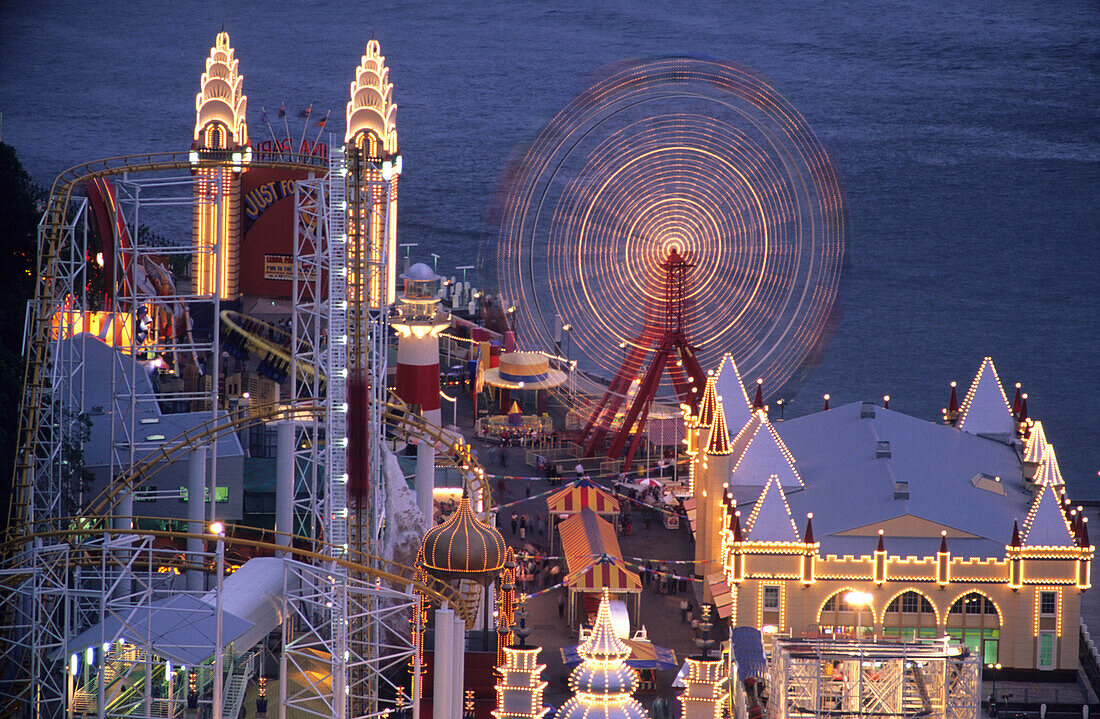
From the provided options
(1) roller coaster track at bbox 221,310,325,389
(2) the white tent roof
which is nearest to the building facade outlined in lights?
(2) the white tent roof

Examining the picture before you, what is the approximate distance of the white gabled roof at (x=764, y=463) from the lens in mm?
69750

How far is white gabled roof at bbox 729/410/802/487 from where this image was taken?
69.8 metres

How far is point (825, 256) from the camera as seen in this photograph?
17162cm

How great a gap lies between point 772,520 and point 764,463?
7.36 m

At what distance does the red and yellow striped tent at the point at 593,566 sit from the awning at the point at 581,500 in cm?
298

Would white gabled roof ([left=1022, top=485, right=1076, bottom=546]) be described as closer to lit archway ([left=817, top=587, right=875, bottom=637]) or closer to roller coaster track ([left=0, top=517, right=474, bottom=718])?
lit archway ([left=817, top=587, right=875, bottom=637])

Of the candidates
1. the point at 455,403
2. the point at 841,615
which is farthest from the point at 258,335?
the point at 841,615

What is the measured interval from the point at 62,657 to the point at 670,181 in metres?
55.4

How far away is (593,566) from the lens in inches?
2596

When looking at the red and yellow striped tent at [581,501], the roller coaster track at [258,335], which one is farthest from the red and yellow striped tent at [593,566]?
the roller coaster track at [258,335]

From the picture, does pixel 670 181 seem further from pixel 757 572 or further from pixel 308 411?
pixel 308 411

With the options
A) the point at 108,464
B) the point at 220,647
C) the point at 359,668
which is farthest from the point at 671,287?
the point at 220,647

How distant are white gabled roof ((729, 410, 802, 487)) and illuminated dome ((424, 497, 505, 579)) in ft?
58.6

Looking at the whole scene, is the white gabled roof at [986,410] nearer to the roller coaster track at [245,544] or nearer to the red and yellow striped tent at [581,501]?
the red and yellow striped tent at [581,501]
